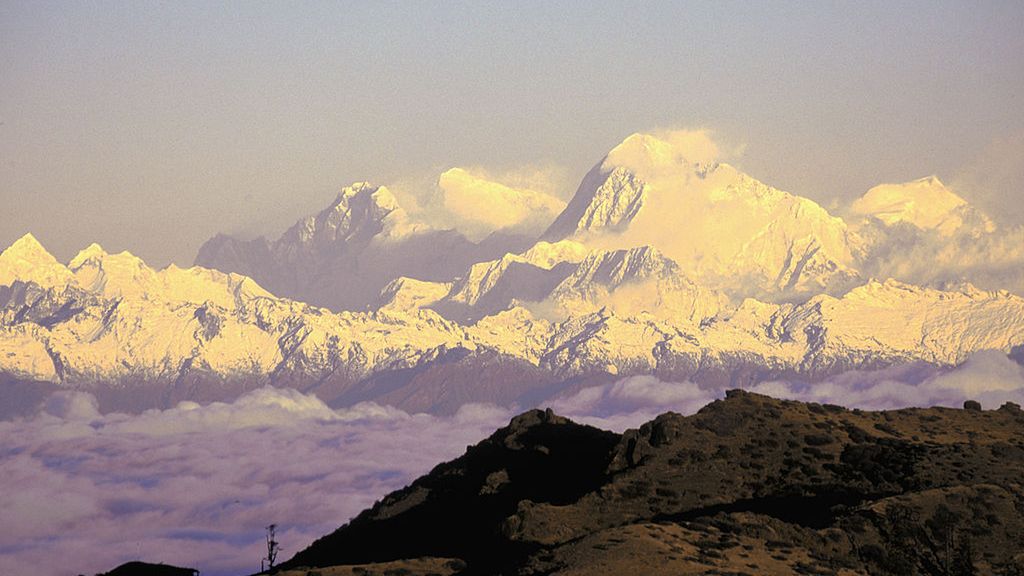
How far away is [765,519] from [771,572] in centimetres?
1679

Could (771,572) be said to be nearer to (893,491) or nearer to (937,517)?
(937,517)

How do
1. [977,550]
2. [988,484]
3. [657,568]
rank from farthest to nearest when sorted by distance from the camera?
[988,484], [977,550], [657,568]

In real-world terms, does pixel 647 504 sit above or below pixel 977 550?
above

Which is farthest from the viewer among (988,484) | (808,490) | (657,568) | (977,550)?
(808,490)

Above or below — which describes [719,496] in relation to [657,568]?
above

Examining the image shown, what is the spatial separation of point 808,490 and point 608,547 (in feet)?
135

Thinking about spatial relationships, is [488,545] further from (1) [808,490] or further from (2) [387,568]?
(1) [808,490]

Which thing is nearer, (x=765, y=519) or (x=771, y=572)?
(x=771, y=572)

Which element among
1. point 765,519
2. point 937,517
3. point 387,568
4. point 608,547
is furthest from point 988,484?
point 387,568

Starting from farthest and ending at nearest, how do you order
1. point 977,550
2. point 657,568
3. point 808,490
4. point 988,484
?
point 808,490 < point 988,484 < point 977,550 < point 657,568

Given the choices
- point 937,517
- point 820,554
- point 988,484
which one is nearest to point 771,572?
point 820,554

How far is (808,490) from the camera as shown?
198m

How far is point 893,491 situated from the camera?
195 m

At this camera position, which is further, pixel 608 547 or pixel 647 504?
pixel 647 504
